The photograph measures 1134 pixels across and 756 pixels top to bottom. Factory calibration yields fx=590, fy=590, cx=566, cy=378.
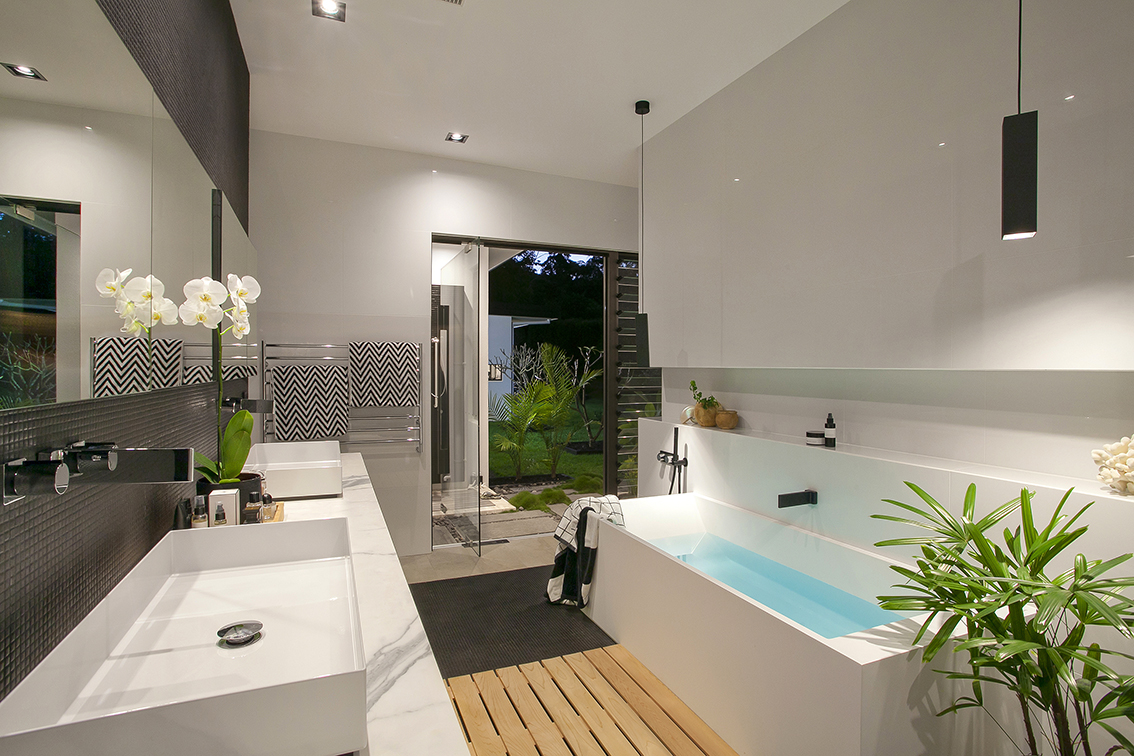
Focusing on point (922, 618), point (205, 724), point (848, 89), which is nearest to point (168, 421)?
point (205, 724)

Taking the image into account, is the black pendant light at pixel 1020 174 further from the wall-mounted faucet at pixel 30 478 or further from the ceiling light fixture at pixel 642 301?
the wall-mounted faucet at pixel 30 478

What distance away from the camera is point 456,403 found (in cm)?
420

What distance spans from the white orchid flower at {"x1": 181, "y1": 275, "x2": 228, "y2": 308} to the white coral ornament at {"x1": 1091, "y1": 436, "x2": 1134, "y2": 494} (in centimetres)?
250

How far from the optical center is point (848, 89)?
99.4 inches

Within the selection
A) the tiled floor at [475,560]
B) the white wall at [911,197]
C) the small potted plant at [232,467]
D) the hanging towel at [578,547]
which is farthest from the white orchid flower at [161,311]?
the tiled floor at [475,560]

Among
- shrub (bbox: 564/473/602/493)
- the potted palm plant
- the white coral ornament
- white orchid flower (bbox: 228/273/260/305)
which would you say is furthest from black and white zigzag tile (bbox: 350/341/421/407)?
the white coral ornament

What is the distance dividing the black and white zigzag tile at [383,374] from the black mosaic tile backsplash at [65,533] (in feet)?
7.71

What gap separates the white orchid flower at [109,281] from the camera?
921 mm

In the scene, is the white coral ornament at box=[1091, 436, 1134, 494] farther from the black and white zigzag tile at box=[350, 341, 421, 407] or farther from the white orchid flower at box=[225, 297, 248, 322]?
the black and white zigzag tile at box=[350, 341, 421, 407]

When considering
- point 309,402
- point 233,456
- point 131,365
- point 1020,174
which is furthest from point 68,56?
point 309,402

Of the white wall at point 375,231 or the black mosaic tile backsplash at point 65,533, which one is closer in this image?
the black mosaic tile backsplash at point 65,533

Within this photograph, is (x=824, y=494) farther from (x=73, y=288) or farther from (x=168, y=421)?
(x=73, y=288)

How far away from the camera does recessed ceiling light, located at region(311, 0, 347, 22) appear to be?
2.47 m

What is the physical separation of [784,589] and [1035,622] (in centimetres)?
147
